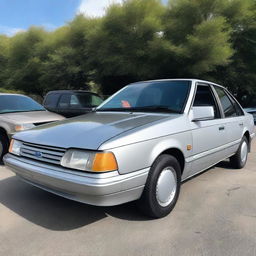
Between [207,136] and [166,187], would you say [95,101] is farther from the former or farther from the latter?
[166,187]

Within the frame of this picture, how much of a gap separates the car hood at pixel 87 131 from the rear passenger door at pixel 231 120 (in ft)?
4.65

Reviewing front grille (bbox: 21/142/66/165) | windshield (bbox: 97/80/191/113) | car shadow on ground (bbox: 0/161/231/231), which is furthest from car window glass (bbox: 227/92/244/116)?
front grille (bbox: 21/142/66/165)

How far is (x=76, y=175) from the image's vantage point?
2355mm

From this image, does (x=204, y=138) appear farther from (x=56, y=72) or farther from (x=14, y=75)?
(x=14, y=75)

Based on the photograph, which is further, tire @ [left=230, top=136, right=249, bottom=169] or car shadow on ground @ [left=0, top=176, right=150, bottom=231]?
tire @ [left=230, top=136, right=249, bottom=169]

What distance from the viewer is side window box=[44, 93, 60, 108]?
8.32 metres

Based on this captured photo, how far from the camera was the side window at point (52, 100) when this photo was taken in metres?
8.32

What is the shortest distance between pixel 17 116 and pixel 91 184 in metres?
3.65

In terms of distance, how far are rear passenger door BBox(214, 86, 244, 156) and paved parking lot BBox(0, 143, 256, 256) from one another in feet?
2.70

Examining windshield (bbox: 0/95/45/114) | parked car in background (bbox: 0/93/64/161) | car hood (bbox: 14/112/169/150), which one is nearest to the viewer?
car hood (bbox: 14/112/169/150)

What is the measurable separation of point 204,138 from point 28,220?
2.26 m

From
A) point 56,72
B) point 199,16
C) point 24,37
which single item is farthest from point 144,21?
point 24,37

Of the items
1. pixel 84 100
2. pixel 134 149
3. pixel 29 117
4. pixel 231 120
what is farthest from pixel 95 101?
pixel 134 149

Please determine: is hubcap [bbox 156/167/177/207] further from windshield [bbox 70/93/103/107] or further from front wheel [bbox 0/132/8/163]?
windshield [bbox 70/93/103/107]
